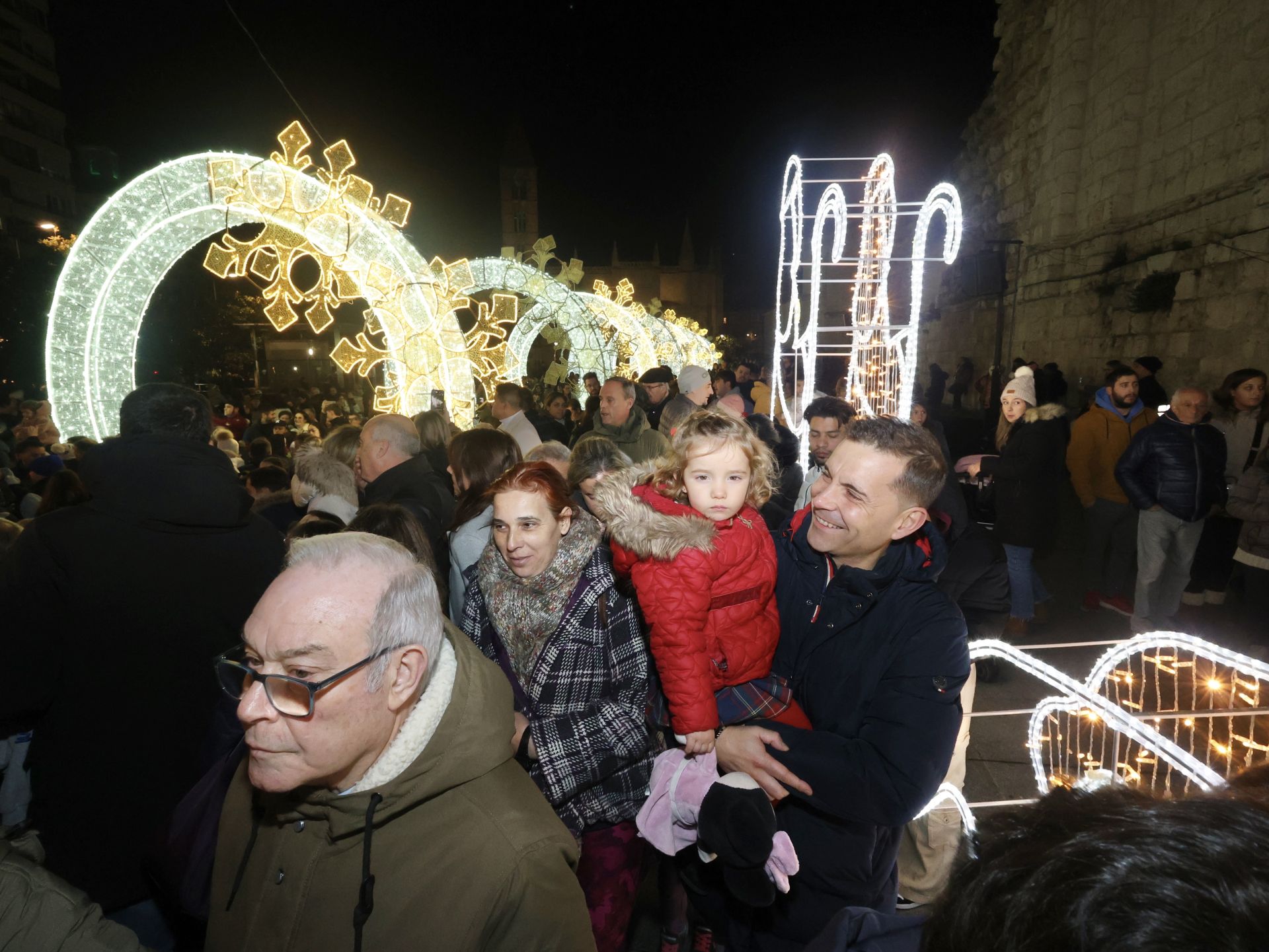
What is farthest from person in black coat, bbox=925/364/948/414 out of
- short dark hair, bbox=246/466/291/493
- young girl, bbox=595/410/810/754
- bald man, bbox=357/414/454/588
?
young girl, bbox=595/410/810/754

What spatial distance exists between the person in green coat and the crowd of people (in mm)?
1888

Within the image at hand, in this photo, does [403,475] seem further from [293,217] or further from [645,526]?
[293,217]

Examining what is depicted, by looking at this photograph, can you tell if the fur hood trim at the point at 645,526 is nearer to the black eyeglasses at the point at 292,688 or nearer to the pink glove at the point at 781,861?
the pink glove at the point at 781,861

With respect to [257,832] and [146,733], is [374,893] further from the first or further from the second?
[146,733]

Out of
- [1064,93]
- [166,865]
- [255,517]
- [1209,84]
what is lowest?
[166,865]

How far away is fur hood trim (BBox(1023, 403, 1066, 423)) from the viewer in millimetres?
5117

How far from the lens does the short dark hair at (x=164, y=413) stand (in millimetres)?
2424

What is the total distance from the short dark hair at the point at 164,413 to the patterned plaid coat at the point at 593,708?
4.92 ft

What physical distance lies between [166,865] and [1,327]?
24.6 m

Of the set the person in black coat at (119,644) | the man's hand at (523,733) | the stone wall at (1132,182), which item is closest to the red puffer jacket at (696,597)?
the man's hand at (523,733)

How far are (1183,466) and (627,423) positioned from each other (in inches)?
159

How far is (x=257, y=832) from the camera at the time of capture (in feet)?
4.49

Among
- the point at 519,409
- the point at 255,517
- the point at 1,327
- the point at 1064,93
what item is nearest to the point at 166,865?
the point at 255,517

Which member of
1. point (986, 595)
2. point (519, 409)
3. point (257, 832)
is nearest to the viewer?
point (257, 832)
